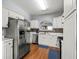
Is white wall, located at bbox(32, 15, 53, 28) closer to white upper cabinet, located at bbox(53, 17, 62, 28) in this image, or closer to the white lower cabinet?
white upper cabinet, located at bbox(53, 17, 62, 28)

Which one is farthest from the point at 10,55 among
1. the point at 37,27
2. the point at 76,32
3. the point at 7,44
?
the point at 37,27

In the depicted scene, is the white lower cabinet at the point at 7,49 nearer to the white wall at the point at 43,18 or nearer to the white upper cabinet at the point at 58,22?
the white upper cabinet at the point at 58,22

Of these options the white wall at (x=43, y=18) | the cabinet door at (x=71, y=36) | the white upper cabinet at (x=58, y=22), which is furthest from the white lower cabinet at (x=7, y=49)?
the white wall at (x=43, y=18)

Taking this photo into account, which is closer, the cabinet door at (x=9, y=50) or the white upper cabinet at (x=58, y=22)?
the cabinet door at (x=9, y=50)

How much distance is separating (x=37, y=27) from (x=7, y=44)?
4.31 metres

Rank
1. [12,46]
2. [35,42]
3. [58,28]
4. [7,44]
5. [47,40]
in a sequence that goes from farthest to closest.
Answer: [35,42] → [47,40] → [58,28] → [12,46] → [7,44]

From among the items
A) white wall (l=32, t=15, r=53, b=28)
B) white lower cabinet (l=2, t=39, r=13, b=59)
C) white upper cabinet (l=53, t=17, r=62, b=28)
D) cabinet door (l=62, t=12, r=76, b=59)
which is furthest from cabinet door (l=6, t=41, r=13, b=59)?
white wall (l=32, t=15, r=53, b=28)

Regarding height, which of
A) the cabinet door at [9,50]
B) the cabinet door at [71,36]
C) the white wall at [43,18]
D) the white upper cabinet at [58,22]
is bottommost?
the cabinet door at [9,50]

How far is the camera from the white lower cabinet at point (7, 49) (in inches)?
89.1

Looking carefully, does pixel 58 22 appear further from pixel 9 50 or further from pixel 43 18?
pixel 9 50

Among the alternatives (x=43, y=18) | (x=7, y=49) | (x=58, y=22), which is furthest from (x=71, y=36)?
(x=43, y=18)

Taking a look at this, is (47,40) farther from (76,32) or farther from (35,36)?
(76,32)

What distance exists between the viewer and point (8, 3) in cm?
343

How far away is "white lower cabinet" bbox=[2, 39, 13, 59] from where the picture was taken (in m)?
2.26
